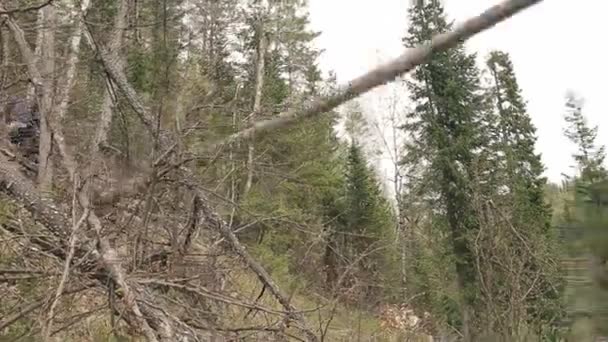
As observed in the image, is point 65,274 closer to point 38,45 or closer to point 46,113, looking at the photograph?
point 46,113

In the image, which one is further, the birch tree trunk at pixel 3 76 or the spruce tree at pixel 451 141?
the spruce tree at pixel 451 141

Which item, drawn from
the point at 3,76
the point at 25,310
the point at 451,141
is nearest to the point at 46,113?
the point at 3,76

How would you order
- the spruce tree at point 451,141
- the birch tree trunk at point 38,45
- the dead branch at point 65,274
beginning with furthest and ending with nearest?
1. the spruce tree at point 451,141
2. the birch tree trunk at point 38,45
3. the dead branch at point 65,274

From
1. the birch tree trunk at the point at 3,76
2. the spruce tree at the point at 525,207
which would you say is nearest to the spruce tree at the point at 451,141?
the spruce tree at the point at 525,207

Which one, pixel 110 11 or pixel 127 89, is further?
pixel 110 11

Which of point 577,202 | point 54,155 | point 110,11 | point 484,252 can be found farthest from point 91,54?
point 484,252

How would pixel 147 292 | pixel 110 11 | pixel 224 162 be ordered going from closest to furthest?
pixel 147 292 < pixel 224 162 < pixel 110 11

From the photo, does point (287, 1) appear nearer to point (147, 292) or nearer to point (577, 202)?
point (147, 292)

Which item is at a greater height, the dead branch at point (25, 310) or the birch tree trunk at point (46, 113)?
the birch tree trunk at point (46, 113)

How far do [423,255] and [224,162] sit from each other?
1273 centimetres

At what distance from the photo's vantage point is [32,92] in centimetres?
388

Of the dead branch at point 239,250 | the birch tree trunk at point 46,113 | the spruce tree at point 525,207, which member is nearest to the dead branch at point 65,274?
the birch tree trunk at point 46,113

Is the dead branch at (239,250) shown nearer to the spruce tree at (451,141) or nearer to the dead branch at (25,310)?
the dead branch at (25,310)

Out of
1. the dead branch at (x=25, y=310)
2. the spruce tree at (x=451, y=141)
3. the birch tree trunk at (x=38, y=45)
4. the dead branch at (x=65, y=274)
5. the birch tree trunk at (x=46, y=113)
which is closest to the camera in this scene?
the dead branch at (x=65, y=274)
